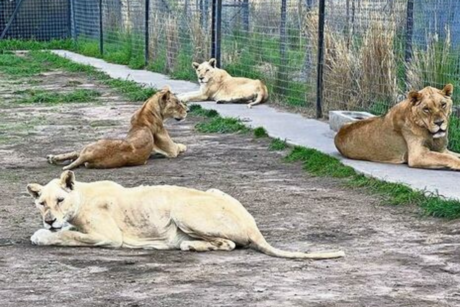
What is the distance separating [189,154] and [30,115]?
428cm

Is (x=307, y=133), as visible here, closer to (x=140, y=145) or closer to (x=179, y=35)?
(x=140, y=145)

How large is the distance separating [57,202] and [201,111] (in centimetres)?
786

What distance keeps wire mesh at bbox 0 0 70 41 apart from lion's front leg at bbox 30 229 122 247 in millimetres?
22633

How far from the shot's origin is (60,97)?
17.0 metres

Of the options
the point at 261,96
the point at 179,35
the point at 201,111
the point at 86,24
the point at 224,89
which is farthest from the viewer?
the point at 86,24

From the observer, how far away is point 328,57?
45.2ft

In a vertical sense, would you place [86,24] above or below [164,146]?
above

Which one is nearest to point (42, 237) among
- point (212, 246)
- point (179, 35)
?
point (212, 246)

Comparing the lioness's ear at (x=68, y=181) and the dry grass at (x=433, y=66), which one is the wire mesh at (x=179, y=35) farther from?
the lioness's ear at (x=68, y=181)

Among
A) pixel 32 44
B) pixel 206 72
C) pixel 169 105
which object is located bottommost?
pixel 32 44

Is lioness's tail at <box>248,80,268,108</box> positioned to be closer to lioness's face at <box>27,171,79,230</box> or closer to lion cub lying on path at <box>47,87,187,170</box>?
lion cub lying on path at <box>47,87,187,170</box>

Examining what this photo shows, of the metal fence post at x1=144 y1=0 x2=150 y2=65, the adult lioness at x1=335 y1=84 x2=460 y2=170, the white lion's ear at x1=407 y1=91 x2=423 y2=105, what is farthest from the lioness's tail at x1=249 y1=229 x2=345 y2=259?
the metal fence post at x1=144 y1=0 x2=150 y2=65

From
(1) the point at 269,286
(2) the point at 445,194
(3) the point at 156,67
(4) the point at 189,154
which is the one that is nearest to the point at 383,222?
(2) the point at 445,194

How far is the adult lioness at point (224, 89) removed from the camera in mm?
15453
